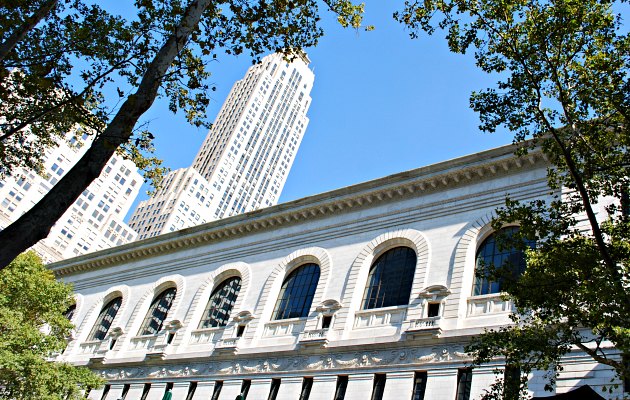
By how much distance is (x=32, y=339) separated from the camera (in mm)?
27250

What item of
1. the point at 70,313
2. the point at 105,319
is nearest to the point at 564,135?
the point at 105,319

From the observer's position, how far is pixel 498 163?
78.1 ft

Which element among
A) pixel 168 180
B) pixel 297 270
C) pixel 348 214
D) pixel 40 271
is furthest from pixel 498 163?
pixel 168 180

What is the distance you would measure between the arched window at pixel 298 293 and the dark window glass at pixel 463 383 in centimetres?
874

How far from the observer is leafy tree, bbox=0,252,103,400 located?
26281 millimetres

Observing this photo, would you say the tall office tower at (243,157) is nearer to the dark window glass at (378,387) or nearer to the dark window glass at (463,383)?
the dark window glass at (378,387)

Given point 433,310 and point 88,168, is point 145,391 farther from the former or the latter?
point 88,168

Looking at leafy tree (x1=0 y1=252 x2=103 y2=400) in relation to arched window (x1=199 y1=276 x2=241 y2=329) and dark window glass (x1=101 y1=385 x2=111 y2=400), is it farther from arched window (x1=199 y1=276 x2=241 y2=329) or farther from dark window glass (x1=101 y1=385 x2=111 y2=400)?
arched window (x1=199 y1=276 x2=241 y2=329)

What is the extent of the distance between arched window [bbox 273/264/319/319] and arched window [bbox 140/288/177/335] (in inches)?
352

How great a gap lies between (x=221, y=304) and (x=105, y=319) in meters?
11.3

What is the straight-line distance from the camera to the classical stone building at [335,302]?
69.3ft

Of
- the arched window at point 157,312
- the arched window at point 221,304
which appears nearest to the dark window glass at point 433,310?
the arched window at point 221,304

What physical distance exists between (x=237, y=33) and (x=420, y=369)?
13.4m

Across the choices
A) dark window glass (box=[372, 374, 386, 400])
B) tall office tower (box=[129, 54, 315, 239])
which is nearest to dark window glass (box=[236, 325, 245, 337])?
dark window glass (box=[372, 374, 386, 400])
